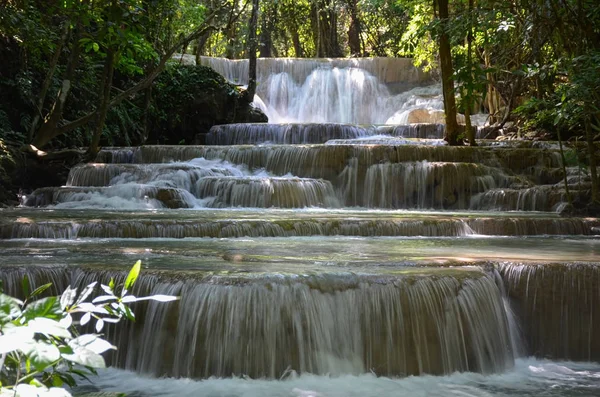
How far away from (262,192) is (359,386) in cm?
708

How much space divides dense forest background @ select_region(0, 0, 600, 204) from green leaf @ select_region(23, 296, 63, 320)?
386cm

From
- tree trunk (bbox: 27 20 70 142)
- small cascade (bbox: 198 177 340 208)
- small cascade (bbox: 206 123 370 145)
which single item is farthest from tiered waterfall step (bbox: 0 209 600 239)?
small cascade (bbox: 206 123 370 145)

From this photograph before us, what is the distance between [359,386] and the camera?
512 cm

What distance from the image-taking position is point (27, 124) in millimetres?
13938

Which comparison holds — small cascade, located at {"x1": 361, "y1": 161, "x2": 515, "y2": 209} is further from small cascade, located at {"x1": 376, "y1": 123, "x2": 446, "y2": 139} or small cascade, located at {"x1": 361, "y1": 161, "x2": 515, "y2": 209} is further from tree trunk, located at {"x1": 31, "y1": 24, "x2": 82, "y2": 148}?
tree trunk, located at {"x1": 31, "y1": 24, "x2": 82, "y2": 148}

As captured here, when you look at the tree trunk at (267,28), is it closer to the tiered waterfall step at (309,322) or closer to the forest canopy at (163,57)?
the forest canopy at (163,57)

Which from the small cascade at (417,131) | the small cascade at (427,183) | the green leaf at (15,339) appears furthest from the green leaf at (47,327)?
the small cascade at (417,131)

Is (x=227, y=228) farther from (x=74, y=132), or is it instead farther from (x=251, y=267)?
(x=74, y=132)

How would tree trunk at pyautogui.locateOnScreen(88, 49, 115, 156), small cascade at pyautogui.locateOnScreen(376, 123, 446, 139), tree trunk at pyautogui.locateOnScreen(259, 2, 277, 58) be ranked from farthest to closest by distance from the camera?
tree trunk at pyautogui.locateOnScreen(259, 2, 277, 58) → small cascade at pyautogui.locateOnScreen(376, 123, 446, 139) → tree trunk at pyautogui.locateOnScreen(88, 49, 115, 156)

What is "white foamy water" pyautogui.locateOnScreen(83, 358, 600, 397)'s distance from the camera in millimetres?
4953

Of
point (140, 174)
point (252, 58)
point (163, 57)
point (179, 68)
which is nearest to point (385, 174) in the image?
point (140, 174)

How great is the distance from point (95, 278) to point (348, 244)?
304cm

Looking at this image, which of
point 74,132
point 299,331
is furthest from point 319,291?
point 74,132

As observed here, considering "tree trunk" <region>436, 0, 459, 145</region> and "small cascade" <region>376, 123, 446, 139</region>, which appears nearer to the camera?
"tree trunk" <region>436, 0, 459, 145</region>
